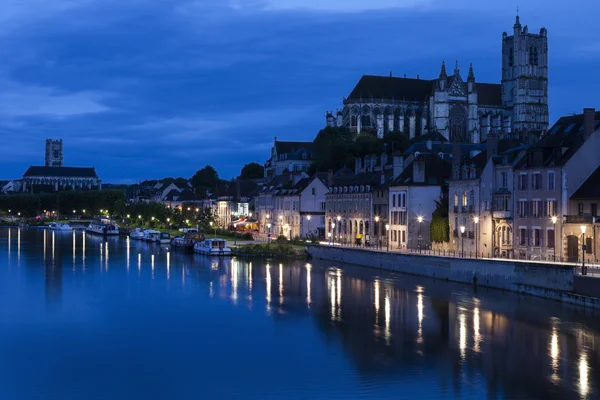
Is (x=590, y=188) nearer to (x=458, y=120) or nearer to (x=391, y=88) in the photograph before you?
(x=458, y=120)

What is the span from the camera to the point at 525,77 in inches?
6870

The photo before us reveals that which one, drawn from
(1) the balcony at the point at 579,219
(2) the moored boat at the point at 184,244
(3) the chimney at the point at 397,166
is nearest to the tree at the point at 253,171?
(2) the moored boat at the point at 184,244

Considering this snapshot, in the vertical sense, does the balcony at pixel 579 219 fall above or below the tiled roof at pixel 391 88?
below

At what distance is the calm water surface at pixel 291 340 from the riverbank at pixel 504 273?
88cm

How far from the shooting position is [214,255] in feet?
270

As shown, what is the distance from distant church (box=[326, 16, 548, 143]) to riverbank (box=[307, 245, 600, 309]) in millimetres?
91998

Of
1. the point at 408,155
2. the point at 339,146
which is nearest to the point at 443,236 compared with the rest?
the point at 408,155

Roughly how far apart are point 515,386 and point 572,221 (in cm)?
2280

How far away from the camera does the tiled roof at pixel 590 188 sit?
5009 centimetres

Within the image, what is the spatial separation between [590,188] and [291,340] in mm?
22363

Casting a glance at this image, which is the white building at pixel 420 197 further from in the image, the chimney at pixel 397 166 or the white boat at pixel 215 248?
the white boat at pixel 215 248

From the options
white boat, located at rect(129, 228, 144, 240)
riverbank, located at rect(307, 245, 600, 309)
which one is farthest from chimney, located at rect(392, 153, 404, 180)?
white boat, located at rect(129, 228, 144, 240)

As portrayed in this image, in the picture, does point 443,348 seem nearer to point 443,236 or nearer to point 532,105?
point 443,236

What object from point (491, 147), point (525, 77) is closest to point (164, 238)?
point (491, 147)
